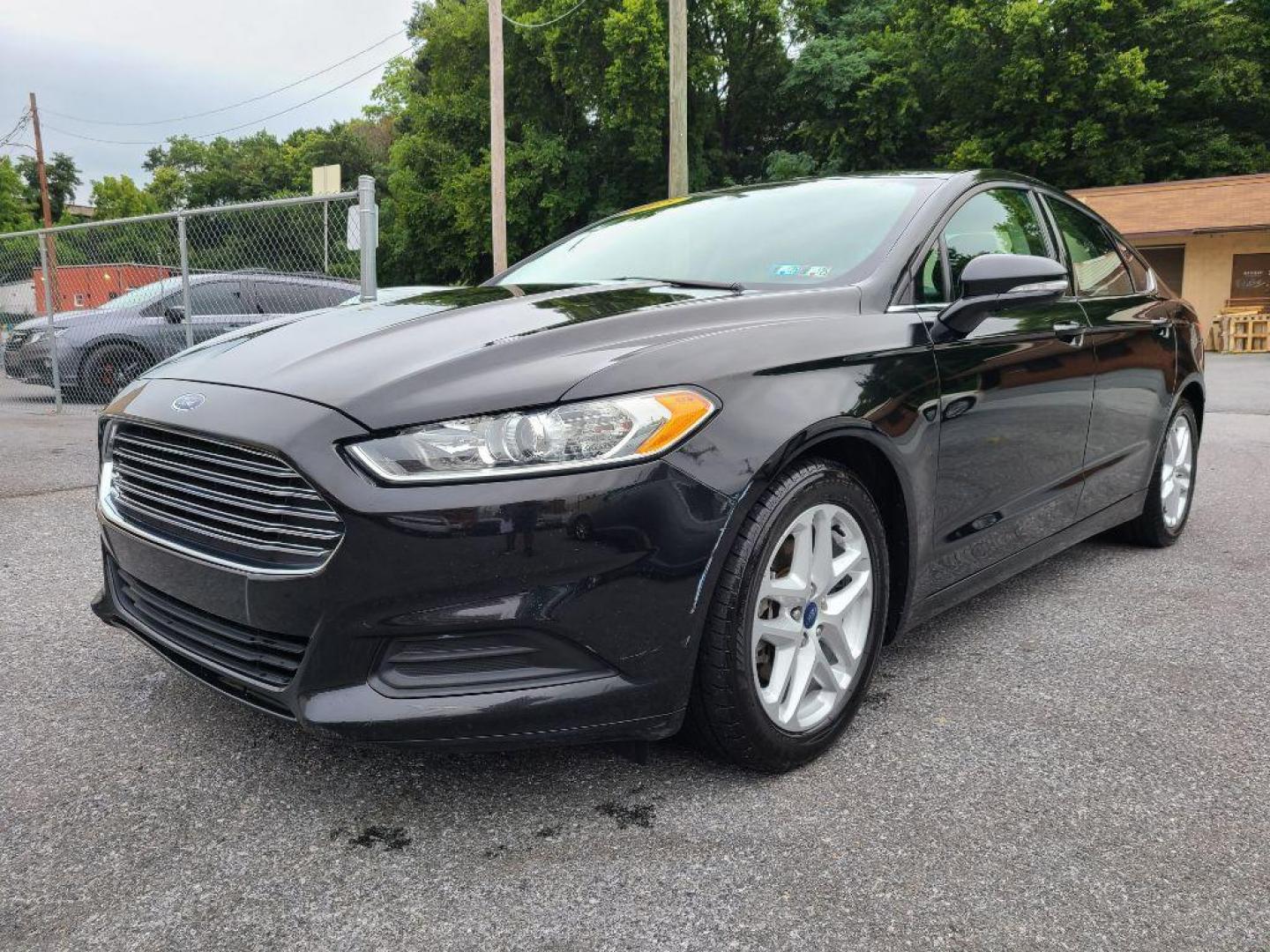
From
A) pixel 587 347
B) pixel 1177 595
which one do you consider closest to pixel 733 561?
pixel 587 347

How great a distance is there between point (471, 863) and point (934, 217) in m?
2.11

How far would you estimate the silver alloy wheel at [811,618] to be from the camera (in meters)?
2.20

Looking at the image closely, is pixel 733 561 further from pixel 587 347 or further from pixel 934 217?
pixel 934 217

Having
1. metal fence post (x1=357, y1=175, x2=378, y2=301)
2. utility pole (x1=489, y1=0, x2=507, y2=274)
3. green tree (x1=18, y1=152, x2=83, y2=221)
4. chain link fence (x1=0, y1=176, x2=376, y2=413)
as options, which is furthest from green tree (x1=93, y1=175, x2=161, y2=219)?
metal fence post (x1=357, y1=175, x2=378, y2=301)

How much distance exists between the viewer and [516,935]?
170cm

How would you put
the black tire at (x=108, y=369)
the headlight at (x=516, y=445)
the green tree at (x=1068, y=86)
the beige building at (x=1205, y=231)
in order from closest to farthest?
the headlight at (x=516, y=445)
the black tire at (x=108, y=369)
the beige building at (x=1205, y=231)
the green tree at (x=1068, y=86)

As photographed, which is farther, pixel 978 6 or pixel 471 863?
pixel 978 6

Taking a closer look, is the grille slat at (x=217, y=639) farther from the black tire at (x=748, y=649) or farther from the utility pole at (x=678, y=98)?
the utility pole at (x=678, y=98)

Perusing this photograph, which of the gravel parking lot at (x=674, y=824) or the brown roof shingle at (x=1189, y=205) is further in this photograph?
the brown roof shingle at (x=1189, y=205)

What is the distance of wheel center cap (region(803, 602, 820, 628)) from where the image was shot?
89.4 inches

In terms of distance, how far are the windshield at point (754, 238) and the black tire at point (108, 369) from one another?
615 centimetres

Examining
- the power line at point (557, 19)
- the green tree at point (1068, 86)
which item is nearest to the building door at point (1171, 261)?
the green tree at point (1068, 86)

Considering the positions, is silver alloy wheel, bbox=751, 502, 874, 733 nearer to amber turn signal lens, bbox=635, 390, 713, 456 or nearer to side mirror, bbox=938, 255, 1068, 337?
amber turn signal lens, bbox=635, 390, 713, 456

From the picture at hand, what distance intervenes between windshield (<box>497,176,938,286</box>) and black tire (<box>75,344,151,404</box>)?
20.2ft
